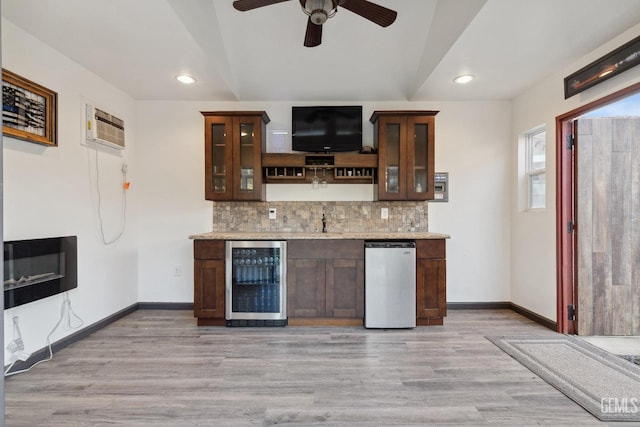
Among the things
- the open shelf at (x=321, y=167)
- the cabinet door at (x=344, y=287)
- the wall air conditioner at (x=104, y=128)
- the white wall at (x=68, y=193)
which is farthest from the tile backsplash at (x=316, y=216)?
the wall air conditioner at (x=104, y=128)

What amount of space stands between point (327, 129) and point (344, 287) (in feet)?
→ 5.97

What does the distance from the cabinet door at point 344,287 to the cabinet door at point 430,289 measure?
0.60 m

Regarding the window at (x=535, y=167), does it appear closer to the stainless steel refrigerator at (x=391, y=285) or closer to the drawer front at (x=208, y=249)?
the stainless steel refrigerator at (x=391, y=285)

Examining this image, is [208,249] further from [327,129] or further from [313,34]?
[313,34]

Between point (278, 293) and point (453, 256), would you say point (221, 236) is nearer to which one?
point (278, 293)

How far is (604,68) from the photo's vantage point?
2482mm

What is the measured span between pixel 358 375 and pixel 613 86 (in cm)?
305

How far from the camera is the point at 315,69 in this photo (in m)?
3.34

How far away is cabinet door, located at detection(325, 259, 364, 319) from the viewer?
319 centimetres

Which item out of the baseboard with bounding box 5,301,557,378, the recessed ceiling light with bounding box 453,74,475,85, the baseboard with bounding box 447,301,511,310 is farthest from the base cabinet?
the recessed ceiling light with bounding box 453,74,475,85

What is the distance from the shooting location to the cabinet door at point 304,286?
321 centimetres

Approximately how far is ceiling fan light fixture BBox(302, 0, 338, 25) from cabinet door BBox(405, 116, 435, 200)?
187 centimetres

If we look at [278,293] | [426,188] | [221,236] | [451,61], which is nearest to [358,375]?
[278,293]

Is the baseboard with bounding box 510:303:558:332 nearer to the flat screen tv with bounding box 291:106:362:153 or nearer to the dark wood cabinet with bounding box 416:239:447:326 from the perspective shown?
the dark wood cabinet with bounding box 416:239:447:326
